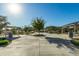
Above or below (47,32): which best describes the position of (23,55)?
below

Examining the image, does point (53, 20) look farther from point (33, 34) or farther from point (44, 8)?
point (33, 34)

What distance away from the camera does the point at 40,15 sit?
512 centimetres

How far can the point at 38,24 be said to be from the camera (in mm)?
5863

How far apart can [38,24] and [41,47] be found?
3.86 ft

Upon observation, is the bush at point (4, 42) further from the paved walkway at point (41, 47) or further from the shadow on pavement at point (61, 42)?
the shadow on pavement at point (61, 42)

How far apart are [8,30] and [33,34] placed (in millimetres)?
829

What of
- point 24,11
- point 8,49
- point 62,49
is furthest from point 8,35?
point 62,49

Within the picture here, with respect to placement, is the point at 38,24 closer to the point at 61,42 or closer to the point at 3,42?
the point at 61,42

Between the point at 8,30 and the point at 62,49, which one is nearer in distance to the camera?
the point at 62,49

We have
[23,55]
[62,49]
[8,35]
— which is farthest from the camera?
[8,35]

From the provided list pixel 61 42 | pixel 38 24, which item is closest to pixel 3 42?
pixel 38 24

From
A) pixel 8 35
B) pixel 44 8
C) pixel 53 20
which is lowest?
pixel 8 35

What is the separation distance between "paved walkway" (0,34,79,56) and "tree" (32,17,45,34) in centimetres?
34

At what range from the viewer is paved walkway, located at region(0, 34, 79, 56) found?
183 inches
